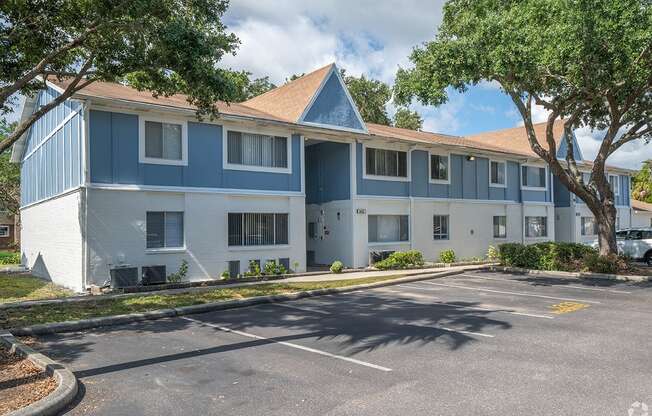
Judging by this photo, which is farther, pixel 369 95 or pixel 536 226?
pixel 369 95

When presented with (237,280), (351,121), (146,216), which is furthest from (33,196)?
(351,121)

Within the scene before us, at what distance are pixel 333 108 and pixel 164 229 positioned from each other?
9.05m

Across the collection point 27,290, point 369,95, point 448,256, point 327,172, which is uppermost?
point 369,95

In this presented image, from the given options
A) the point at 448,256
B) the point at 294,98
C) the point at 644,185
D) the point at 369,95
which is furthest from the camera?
the point at 644,185

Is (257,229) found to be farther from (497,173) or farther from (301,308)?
(497,173)

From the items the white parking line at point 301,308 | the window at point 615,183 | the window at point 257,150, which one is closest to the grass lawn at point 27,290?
the white parking line at point 301,308

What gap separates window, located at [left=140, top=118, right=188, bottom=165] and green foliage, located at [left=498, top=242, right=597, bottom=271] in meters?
13.7

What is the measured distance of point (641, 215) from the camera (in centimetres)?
4603

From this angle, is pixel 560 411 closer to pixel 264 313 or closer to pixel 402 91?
pixel 264 313

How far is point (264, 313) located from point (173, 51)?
608cm

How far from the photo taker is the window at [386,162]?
23484 mm

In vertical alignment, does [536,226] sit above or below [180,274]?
above

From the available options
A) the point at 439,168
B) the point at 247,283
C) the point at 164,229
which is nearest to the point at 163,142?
the point at 164,229

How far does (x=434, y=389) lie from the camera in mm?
6301
